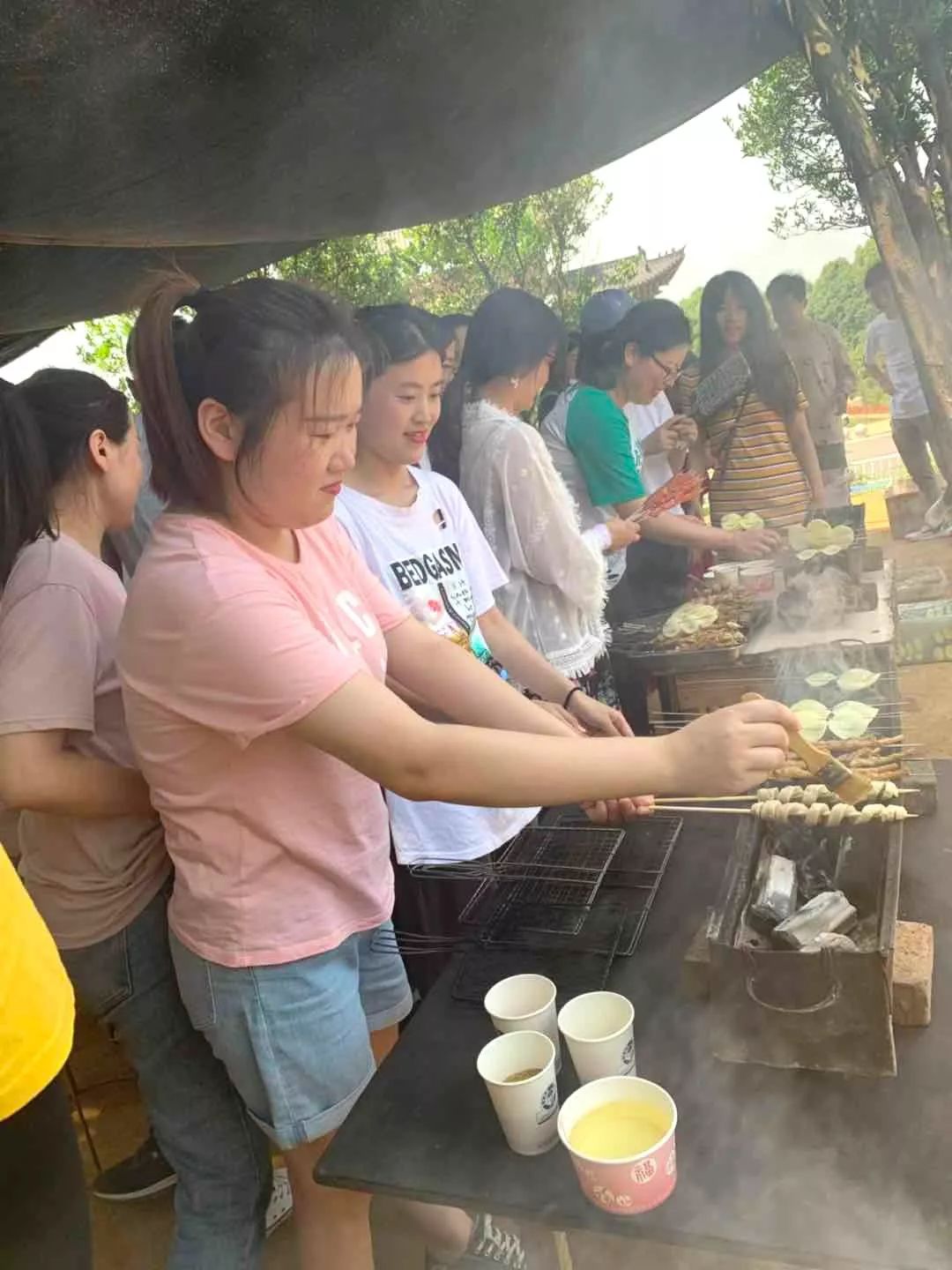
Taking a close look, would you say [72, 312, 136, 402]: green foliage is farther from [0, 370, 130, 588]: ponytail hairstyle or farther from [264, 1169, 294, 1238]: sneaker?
[264, 1169, 294, 1238]: sneaker

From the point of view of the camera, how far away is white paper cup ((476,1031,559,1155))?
116 centimetres

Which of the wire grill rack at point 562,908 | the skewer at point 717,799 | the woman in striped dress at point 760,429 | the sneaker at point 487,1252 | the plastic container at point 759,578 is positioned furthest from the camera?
the woman in striped dress at point 760,429

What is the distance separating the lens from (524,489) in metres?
2.57

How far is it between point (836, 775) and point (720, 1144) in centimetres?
59

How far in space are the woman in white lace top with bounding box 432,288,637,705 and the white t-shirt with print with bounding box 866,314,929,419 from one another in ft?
3.01

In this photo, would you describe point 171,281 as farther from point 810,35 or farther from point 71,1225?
point 71,1225

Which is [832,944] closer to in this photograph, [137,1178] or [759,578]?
[137,1178]

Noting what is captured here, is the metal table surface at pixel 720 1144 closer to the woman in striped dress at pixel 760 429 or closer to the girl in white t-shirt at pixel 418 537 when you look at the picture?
the girl in white t-shirt at pixel 418 537

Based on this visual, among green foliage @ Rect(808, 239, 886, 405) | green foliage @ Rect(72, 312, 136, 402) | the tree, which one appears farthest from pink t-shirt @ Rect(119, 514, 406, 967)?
green foliage @ Rect(72, 312, 136, 402)

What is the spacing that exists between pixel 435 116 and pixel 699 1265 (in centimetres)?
254

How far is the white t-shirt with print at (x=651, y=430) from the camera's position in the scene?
3818 millimetres

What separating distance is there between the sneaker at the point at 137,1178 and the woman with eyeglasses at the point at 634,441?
2.38m

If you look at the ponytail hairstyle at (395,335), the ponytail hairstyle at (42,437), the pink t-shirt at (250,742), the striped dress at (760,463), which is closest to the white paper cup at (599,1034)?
the pink t-shirt at (250,742)

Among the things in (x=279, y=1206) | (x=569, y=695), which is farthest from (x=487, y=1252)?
(x=569, y=695)
